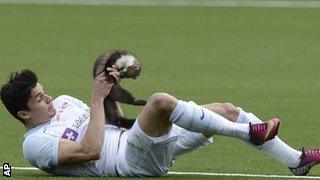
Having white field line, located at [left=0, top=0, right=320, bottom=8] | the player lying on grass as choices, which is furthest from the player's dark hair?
white field line, located at [left=0, top=0, right=320, bottom=8]

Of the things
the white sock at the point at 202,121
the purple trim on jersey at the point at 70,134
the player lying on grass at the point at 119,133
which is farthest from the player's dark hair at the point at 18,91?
the white sock at the point at 202,121

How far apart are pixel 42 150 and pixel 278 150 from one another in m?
Answer: 1.98

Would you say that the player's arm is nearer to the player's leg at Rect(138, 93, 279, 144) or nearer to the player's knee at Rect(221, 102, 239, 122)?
the player's leg at Rect(138, 93, 279, 144)

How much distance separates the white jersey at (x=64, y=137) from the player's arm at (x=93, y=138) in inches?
3.6

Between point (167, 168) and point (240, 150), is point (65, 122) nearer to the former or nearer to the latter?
point (167, 168)

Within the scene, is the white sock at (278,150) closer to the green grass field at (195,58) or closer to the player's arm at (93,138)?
the green grass field at (195,58)

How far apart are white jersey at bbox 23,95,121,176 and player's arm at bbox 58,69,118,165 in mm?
92

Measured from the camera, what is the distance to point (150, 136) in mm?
9016

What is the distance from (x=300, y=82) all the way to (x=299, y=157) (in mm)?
8431

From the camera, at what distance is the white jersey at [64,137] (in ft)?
29.9

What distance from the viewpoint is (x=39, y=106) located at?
9.31 metres

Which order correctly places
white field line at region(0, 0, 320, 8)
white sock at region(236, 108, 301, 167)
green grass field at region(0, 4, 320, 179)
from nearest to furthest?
1. white sock at region(236, 108, 301, 167)
2. green grass field at region(0, 4, 320, 179)
3. white field line at region(0, 0, 320, 8)

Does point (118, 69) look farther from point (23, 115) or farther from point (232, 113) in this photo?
point (232, 113)

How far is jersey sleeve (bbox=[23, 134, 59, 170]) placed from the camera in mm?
9078
